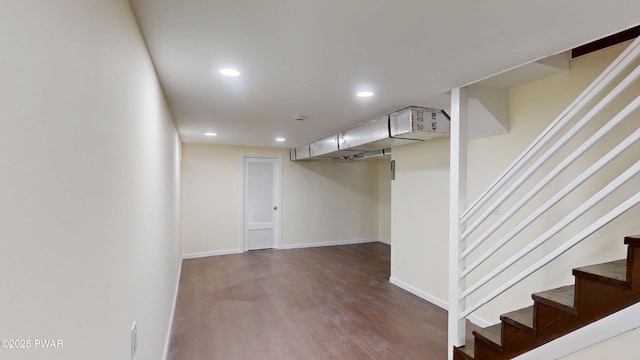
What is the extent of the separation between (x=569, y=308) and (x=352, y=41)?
5.85ft

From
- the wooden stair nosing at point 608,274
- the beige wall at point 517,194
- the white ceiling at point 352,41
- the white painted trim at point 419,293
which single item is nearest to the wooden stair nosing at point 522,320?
the wooden stair nosing at point 608,274

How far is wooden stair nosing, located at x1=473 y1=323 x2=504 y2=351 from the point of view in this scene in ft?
6.31

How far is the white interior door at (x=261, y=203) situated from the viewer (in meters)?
6.52

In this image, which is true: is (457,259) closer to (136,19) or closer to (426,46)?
(426,46)

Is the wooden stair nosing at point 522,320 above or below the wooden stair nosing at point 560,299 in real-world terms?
below

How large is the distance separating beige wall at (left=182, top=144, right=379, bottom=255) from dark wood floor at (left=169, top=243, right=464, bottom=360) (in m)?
0.90

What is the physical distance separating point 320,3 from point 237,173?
17.7ft

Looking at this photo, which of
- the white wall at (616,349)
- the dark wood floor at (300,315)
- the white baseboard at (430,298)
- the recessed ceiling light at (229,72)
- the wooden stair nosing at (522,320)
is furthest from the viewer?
the white baseboard at (430,298)

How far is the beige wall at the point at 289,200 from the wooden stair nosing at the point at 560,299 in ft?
17.9

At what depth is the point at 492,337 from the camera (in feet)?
6.55

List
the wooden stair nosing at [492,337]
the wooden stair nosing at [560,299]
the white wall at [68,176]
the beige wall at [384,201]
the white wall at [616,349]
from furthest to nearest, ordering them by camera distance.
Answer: the beige wall at [384,201]
the wooden stair nosing at [492,337]
the wooden stair nosing at [560,299]
the white wall at [616,349]
the white wall at [68,176]

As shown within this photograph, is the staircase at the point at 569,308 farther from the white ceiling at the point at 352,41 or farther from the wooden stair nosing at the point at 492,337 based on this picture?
the white ceiling at the point at 352,41

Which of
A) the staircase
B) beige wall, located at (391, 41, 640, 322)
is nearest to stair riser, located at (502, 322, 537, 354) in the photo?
the staircase

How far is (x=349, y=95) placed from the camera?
265 cm
